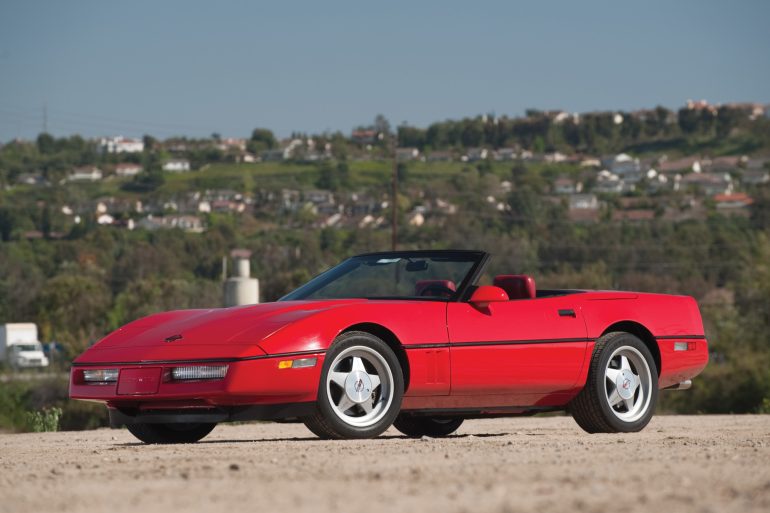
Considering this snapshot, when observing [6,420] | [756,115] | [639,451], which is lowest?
[6,420]

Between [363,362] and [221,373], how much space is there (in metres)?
0.95

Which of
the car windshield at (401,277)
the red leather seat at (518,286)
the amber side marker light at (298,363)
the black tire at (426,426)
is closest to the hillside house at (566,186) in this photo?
the black tire at (426,426)

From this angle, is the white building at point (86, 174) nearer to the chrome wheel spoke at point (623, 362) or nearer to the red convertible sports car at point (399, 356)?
the red convertible sports car at point (399, 356)

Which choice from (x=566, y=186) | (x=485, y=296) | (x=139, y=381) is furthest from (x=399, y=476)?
(x=566, y=186)

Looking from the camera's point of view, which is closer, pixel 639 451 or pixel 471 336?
pixel 639 451

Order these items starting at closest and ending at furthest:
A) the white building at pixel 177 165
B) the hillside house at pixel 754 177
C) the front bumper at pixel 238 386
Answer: the front bumper at pixel 238 386 → the hillside house at pixel 754 177 → the white building at pixel 177 165

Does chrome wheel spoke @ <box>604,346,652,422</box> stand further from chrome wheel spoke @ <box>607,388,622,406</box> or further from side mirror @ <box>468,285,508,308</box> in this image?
side mirror @ <box>468,285,508,308</box>

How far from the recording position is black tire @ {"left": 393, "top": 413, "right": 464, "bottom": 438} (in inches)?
429

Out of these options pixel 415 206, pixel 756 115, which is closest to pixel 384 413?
pixel 415 206

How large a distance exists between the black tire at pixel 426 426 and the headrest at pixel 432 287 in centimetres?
110

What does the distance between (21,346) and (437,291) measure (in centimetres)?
6928

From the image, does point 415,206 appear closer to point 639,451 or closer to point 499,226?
point 499,226

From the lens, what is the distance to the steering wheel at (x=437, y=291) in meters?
10.0

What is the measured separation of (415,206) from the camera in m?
114
